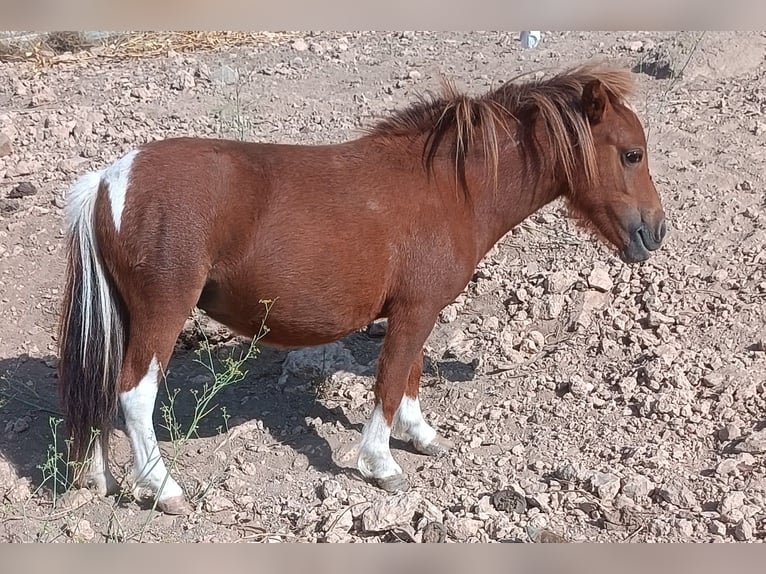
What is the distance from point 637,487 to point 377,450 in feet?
4.56

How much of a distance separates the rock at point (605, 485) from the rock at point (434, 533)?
2.82 ft

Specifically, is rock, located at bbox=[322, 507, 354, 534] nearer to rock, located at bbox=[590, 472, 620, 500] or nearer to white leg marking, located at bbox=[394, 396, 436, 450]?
white leg marking, located at bbox=[394, 396, 436, 450]

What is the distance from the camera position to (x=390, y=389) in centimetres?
453

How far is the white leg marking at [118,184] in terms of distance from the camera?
394 cm

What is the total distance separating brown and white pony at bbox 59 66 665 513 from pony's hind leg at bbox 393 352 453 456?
0.84ft

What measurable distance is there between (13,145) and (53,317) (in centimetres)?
253

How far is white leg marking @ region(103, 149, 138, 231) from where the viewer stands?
3.94 meters

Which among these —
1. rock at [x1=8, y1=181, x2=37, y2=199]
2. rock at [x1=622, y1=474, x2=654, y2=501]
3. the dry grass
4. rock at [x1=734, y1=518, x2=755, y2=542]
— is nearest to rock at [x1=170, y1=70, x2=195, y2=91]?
the dry grass

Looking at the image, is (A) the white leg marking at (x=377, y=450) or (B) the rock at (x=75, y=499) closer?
(B) the rock at (x=75, y=499)

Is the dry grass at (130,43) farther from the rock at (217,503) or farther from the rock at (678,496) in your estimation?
the rock at (678,496)

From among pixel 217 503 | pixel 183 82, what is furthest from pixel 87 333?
pixel 183 82

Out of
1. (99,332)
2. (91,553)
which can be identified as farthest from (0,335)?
(91,553)

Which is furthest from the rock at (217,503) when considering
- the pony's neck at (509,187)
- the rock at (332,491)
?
the pony's neck at (509,187)

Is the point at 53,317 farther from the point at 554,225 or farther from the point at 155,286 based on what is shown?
the point at 554,225
